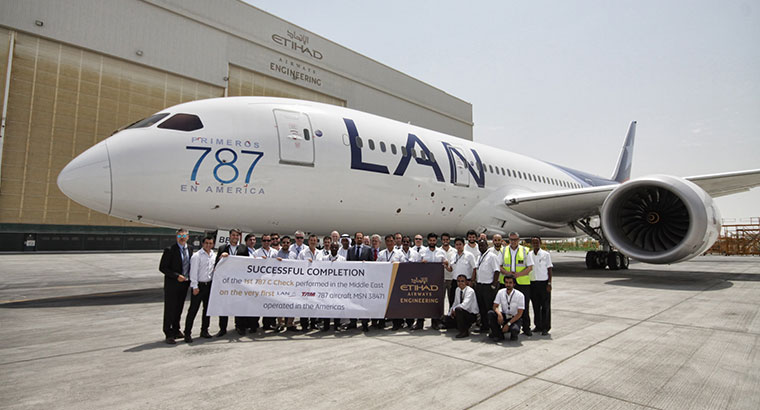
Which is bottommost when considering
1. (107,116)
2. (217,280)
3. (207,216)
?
(217,280)

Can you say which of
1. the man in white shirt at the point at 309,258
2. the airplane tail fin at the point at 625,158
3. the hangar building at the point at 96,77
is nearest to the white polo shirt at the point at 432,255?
the man in white shirt at the point at 309,258

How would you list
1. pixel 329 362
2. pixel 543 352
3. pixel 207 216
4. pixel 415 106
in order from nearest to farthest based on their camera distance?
1. pixel 329 362
2. pixel 543 352
3. pixel 207 216
4. pixel 415 106

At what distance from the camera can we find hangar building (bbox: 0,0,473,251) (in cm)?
2238

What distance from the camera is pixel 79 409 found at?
8.49ft

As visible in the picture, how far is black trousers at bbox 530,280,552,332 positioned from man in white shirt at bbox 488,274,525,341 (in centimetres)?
33

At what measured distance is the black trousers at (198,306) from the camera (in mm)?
4590

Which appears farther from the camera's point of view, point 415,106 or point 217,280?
point 415,106

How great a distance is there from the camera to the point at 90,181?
6281 millimetres

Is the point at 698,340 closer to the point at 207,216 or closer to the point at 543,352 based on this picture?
the point at 543,352

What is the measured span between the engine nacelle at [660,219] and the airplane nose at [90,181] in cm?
1063

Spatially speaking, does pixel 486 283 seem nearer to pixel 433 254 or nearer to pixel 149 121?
pixel 433 254

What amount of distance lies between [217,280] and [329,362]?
2144 mm

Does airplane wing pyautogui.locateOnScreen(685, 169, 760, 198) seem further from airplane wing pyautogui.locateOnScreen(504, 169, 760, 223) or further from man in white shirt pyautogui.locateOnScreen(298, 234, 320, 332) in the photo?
man in white shirt pyautogui.locateOnScreen(298, 234, 320, 332)

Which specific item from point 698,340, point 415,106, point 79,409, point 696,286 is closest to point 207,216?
point 79,409
